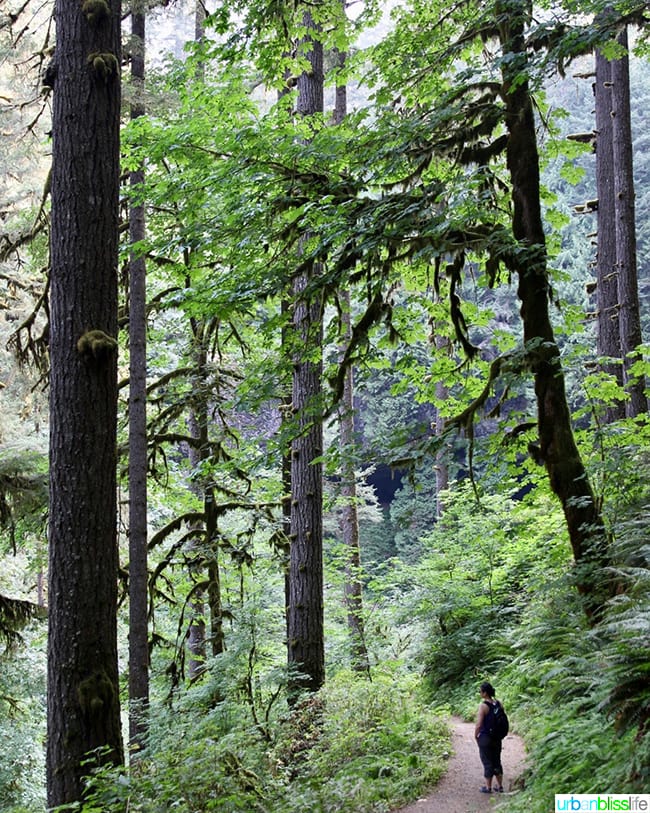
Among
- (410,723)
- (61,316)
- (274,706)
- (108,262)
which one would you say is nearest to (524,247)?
A: (108,262)

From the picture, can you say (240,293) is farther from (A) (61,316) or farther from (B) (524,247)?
(B) (524,247)

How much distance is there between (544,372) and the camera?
21.5 ft

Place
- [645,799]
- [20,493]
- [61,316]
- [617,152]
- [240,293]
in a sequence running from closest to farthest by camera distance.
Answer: [645,799]
[61,316]
[240,293]
[20,493]
[617,152]

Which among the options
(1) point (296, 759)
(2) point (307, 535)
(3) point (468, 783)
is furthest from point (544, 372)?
(1) point (296, 759)

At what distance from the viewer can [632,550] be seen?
19.4 feet

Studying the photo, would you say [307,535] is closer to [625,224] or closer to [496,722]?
[496,722]

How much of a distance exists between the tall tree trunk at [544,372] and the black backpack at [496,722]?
4.77ft

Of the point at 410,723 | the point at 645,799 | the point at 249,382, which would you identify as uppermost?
the point at 249,382

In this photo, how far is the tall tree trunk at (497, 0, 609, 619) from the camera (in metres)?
6.47

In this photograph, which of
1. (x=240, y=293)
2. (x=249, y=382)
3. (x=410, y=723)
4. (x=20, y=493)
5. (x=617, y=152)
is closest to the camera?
(x=240, y=293)

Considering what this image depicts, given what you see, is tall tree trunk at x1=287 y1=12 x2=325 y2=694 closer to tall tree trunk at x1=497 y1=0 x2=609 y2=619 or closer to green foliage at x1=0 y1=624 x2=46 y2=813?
tall tree trunk at x1=497 y1=0 x2=609 y2=619

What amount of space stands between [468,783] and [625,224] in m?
9.05

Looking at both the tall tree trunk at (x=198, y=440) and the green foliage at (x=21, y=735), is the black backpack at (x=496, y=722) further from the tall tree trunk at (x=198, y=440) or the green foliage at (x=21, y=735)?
the green foliage at (x=21, y=735)

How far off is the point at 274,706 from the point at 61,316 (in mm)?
6151
